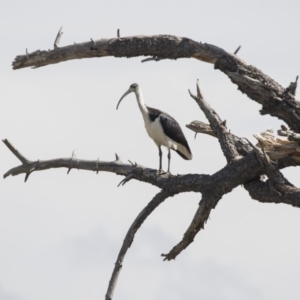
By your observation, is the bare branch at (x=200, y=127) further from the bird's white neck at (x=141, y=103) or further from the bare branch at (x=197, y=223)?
the bird's white neck at (x=141, y=103)

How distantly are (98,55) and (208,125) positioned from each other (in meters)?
1.69

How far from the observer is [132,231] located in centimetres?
1566

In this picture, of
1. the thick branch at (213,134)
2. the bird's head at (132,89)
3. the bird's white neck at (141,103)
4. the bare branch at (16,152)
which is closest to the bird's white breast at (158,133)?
the bird's white neck at (141,103)

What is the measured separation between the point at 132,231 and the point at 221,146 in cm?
156

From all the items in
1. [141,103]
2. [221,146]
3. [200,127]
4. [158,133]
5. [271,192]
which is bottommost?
[271,192]

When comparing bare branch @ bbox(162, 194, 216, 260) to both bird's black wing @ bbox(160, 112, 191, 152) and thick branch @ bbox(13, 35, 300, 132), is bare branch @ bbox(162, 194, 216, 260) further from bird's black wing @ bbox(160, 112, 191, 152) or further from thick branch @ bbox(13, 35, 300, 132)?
bird's black wing @ bbox(160, 112, 191, 152)

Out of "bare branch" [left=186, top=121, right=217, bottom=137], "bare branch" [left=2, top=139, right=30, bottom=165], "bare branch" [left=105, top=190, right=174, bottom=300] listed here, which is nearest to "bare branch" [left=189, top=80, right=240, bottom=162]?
"bare branch" [left=186, top=121, right=217, bottom=137]

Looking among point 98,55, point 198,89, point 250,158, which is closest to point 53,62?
point 98,55

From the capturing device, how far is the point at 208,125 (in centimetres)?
1686

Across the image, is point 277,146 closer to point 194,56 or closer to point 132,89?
point 194,56

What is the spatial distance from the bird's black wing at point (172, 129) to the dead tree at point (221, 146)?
4243 mm

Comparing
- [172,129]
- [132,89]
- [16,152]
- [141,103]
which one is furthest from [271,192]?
[132,89]

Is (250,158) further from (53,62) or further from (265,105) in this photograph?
(53,62)

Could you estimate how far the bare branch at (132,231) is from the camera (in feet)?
49.7
